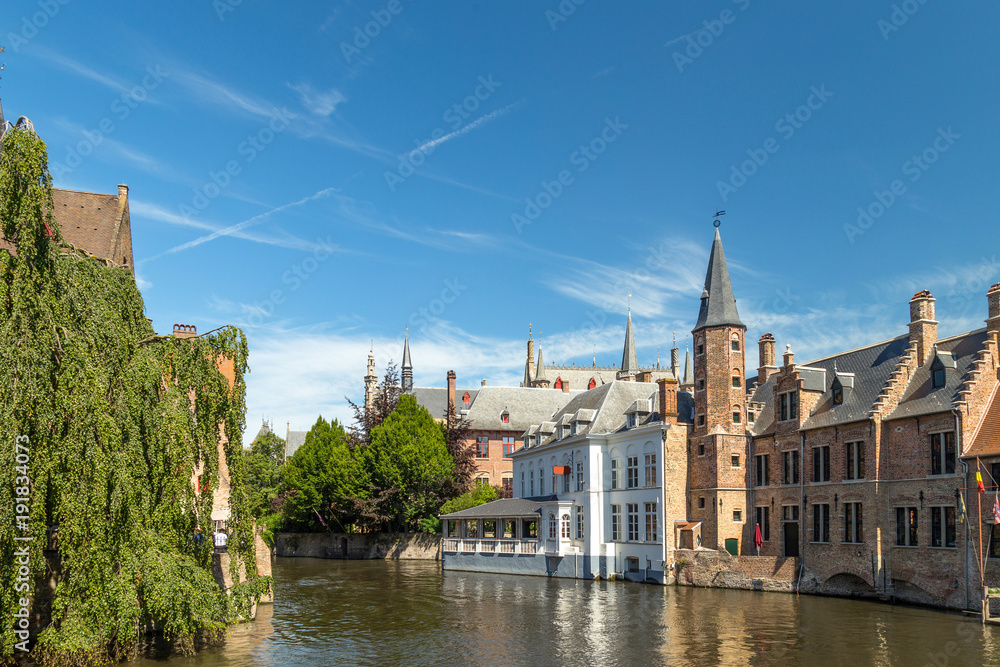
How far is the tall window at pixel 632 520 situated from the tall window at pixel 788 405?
861cm

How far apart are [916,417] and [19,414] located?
29368mm

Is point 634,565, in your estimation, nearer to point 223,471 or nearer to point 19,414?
point 223,471

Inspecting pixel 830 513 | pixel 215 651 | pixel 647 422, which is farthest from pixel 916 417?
pixel 215 651

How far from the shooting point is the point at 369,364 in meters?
103

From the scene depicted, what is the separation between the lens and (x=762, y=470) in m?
39.0

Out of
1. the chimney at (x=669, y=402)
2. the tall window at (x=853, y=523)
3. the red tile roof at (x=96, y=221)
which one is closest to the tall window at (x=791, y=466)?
the tall window at (x=853, y=523)

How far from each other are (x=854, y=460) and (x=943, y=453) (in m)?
4.11

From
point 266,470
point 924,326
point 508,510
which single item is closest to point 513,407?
point 266,470

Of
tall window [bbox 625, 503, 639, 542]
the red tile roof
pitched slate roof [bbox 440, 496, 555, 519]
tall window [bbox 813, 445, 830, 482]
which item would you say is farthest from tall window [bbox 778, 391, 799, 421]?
the red tile roof

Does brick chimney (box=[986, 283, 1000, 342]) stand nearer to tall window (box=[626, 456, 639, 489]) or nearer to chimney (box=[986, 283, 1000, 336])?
chimney (box=[986, 283, 1000, 336])

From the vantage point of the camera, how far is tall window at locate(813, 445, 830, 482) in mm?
35094

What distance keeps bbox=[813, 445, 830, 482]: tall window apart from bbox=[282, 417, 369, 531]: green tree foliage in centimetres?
3413

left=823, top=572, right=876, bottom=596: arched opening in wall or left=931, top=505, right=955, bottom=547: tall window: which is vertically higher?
left=931, top=505, right=955, bottom=547: tall window

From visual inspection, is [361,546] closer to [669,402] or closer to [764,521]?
[669,402]
